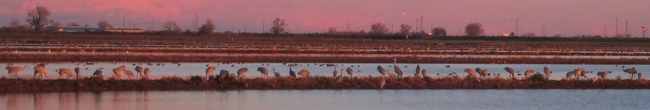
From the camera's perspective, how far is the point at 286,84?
69.3 feet

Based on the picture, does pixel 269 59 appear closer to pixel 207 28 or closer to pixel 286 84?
pixel 286 84

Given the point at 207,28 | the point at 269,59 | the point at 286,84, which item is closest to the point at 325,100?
the point at 286,84

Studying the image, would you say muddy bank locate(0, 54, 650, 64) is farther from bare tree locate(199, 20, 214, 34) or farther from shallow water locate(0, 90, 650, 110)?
bare tree locate(199, 20, 214, 34)

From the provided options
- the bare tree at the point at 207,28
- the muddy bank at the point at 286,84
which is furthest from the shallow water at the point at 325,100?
the bare tree at the point at 207,28

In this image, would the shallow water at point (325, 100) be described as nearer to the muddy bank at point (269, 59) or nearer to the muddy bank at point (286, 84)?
the muddy bank at point (286, 84)

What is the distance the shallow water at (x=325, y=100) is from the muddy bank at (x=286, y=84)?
0.65m

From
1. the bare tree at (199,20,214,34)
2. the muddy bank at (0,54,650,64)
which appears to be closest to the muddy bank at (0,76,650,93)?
the muddy bank at (0,54,650,64)

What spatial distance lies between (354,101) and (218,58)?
21.3m

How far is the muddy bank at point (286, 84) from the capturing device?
19.5 meters

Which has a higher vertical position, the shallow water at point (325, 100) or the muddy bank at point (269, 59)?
the muddy bank at point (269, 59)

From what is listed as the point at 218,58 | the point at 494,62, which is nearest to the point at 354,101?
the point at 218,58

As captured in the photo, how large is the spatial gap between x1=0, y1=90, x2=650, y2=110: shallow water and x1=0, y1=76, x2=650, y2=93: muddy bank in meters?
0.65

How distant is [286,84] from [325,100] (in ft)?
9.83

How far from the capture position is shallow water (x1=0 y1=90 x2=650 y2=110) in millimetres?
16703
